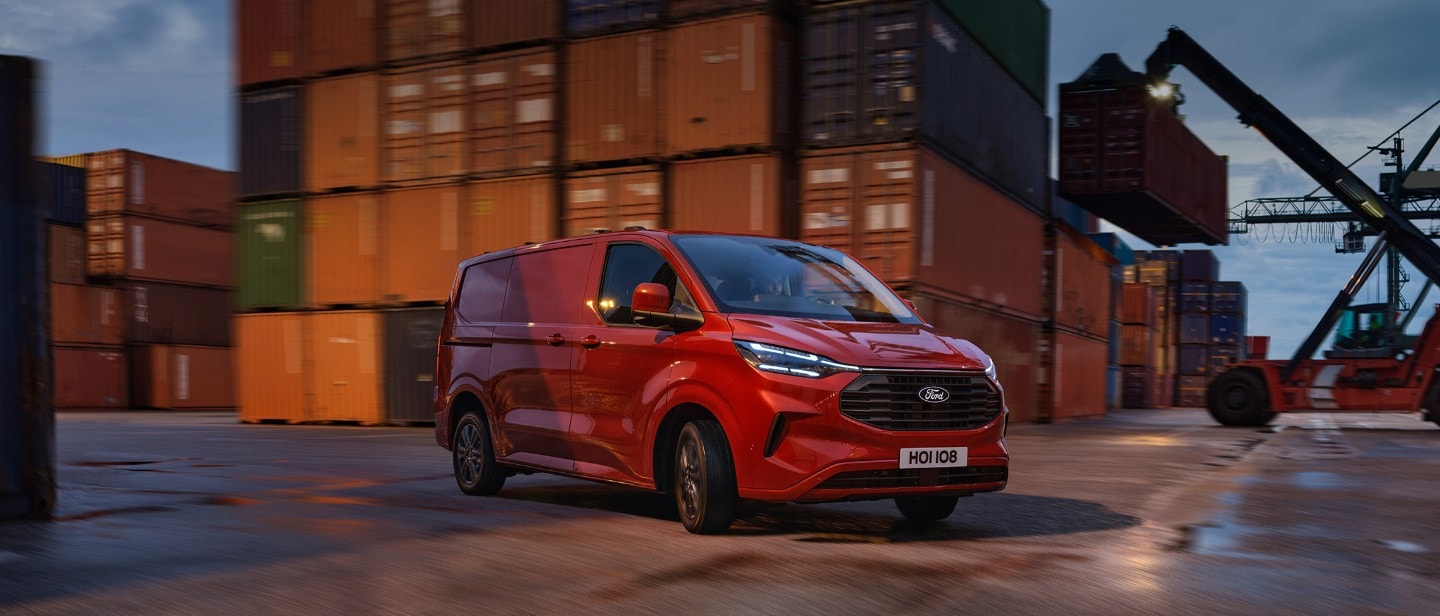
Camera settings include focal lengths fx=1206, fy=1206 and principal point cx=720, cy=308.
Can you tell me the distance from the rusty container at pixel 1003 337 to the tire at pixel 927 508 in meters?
10.5

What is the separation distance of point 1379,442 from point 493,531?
15.8 metres

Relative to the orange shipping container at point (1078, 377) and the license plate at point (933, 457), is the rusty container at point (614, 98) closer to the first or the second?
the orange shipping container at point (1078, 377)

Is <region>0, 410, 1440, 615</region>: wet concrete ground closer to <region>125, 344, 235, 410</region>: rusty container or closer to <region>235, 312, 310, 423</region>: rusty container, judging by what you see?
<region>235, 312, 310, 423</region>: rusty container

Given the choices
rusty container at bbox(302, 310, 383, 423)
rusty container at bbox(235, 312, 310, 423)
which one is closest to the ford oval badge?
rusty container at bbox(302, 310, 383, 423)

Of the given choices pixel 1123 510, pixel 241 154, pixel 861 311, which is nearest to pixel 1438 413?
pixel 1123 510

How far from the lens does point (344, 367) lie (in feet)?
73.4

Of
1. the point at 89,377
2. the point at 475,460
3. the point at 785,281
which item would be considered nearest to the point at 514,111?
the point at 475,460

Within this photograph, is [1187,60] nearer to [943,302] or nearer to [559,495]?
[943,302]

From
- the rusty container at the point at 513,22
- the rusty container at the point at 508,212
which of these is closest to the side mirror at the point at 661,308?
the rusty container at the point at 508,212

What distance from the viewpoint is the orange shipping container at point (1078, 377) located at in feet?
84.1

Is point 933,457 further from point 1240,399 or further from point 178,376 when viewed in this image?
point 178,376

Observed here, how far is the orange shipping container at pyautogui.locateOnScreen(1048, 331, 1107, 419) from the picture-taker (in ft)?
84.1

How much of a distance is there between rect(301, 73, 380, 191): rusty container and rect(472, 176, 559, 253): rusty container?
240 cm

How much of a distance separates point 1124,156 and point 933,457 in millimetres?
21954
